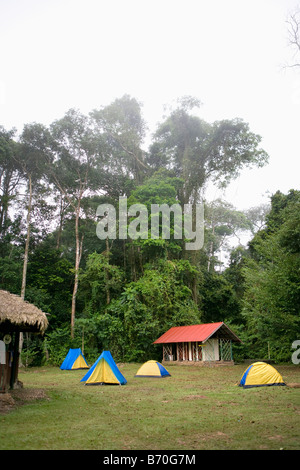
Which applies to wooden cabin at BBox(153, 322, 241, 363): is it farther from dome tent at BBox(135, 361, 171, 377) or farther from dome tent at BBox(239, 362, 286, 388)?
dome tent at BBox(239, 362, 286, 388)

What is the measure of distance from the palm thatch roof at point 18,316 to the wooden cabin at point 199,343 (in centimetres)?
1302

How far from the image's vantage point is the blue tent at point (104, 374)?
42.9 feet

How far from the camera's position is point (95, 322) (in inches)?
965

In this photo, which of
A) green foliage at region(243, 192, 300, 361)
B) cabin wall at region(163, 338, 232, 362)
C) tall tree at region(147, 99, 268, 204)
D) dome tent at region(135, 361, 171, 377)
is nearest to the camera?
dome tent at region(135, 361, 171, 377)

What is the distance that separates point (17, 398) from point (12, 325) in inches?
73.9

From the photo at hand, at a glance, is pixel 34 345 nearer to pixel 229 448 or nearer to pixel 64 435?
pixel 64 435

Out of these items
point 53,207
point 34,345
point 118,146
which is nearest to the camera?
point 34,345

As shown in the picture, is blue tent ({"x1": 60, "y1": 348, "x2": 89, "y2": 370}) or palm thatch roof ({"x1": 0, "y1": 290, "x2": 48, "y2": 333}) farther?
blue tent ({"x1": 60, "y1": 348, "x2": 89, "y2": 370})

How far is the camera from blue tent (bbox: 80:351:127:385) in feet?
42.9

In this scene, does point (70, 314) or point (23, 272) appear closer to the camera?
point (23, 272)

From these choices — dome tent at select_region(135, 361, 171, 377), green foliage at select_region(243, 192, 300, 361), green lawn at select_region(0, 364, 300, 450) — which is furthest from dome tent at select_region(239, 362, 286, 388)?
green foliage at select_region(243, 192, 300, 361)

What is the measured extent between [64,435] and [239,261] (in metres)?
29.6

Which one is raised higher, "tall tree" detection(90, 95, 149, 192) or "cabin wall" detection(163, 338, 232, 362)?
"tall tree" detection(90, 95, 149, 192)
